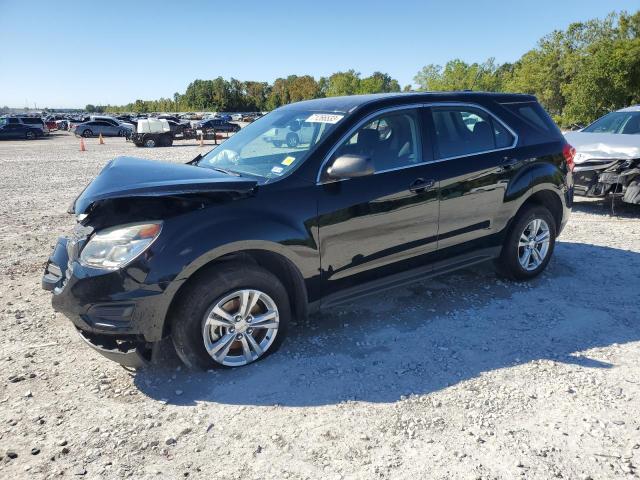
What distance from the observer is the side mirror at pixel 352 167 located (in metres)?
3.34

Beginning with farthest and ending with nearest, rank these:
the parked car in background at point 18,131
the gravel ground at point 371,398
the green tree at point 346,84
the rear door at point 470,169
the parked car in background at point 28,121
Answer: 1. the green tree at point 346,84
2. the parked car in background at point 28,121
3. the parked car in background at point 18,131
4. the rear door at point 470,169
5. the gravel ground at point 371,398

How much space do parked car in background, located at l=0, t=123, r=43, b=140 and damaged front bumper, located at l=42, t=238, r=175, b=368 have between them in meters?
36.7

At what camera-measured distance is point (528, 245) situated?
15.8 ft

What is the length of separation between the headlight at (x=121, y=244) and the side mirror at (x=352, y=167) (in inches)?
49.3

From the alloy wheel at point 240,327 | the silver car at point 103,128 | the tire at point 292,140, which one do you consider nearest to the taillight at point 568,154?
the tire at point 292,140

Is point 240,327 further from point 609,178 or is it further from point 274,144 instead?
point 609,178

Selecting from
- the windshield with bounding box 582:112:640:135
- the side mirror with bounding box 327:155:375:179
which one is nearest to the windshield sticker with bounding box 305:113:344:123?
the side mirror with bounding box 327:155:375:179

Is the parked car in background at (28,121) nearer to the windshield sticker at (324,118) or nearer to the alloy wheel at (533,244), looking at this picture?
the windshield sticker at (324,118)

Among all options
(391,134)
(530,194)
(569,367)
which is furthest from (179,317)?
(530,194)

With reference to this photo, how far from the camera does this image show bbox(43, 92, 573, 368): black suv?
298cm

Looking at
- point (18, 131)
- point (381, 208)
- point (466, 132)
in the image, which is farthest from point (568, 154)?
point (18, 131)

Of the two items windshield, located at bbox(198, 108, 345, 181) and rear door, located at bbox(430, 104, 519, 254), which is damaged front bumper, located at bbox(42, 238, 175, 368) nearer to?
windshield, located at bbox(198, 108, 345, 181)

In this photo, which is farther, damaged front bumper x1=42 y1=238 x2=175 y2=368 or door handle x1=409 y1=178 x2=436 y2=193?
door handle x1=409 y1=178 x2=436 y2=193

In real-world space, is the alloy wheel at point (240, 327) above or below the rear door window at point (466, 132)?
below
